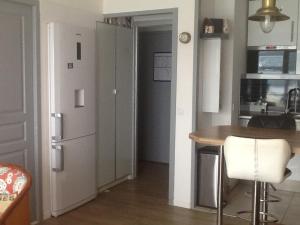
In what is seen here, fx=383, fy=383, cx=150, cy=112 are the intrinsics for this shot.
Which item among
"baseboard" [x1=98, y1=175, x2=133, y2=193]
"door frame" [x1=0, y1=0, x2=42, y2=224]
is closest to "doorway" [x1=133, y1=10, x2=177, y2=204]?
"baseboard" [x1=98, y1=175, x2=133, y2=193]

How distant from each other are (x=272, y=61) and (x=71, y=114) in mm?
2791

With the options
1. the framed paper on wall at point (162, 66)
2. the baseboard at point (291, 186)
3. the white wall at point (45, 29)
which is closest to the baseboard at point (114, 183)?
the white wall at point (45, 29)

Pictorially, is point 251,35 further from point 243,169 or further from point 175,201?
point 243,169

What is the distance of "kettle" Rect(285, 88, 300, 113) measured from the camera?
5.15 metres

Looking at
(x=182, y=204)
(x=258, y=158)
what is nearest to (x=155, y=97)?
(x=182, y=204)

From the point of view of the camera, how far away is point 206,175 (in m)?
4.11

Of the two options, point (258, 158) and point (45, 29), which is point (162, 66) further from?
point (258, 158)

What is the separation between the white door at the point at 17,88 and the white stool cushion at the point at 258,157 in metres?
1.91

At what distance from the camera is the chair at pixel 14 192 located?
8.05ft

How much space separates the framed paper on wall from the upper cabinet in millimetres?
1408

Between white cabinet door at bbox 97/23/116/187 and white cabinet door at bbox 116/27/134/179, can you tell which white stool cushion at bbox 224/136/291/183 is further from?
white cabinet door at bbox 116/27/134/179

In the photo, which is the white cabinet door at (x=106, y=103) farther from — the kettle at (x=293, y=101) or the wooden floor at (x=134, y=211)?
the kettle at (x=293, y=101)

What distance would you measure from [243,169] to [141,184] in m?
2.54

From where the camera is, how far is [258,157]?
2705 millimetres
